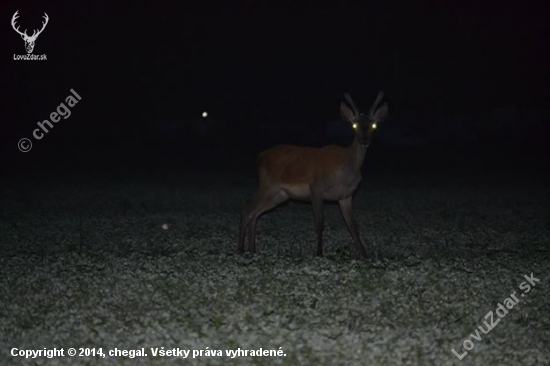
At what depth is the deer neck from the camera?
13.4m

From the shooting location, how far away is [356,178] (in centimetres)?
1361

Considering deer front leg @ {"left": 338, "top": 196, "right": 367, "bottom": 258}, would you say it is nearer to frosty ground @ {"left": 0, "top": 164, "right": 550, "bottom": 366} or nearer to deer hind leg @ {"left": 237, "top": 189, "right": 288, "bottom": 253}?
frosty ground @ {"left": 0, "top": 164, "right": 550, "bottom": 366}

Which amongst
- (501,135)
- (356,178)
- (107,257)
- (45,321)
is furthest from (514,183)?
(501,135)

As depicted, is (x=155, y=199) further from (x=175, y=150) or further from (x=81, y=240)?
(x=175, y=150)

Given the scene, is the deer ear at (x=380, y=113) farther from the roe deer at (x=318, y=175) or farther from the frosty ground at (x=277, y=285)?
the frosty ground at (x=277, y=285)

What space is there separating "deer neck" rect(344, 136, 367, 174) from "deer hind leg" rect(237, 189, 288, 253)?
1.31 m

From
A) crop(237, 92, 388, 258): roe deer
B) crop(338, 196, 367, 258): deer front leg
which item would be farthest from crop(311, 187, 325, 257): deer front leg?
crop(338, 196, 367, 258): deer front leg

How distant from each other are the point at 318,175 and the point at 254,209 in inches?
49.9

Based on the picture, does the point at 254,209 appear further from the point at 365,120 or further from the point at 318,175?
the point at 365,120

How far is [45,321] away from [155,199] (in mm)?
13983

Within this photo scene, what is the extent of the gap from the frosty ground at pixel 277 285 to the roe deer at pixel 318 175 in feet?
2.18

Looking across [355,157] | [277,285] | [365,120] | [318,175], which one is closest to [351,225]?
[318,175]

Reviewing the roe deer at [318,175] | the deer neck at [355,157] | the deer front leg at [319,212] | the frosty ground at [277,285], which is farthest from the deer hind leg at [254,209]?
the deer neck at [355,157]

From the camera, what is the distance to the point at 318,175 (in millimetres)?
13719
